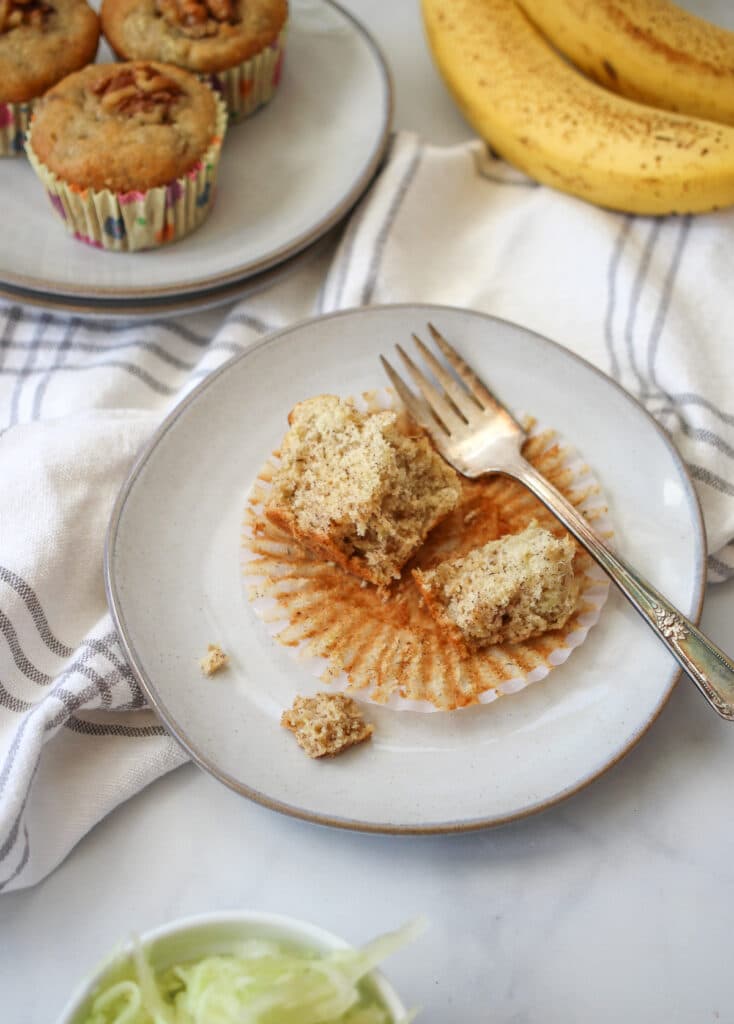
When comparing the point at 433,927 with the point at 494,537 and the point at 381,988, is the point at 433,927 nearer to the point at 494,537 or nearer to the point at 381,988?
the point at 381,988

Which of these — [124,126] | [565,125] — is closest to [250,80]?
[124,126]

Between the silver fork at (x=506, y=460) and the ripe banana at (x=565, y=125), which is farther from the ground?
the ripe banana at (x=565, y=125)

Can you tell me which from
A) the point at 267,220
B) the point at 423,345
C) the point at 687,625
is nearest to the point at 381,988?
the point at 687,625

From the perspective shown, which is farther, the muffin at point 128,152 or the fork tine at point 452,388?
the muffin at point 128,152

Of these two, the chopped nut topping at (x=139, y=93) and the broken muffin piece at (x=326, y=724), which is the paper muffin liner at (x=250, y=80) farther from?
the broken muffin piece at (x=326, y=724)

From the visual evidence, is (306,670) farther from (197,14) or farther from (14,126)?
(197,14)

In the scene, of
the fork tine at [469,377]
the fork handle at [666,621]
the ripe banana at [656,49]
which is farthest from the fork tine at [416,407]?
the ripe banana at [656,49]
